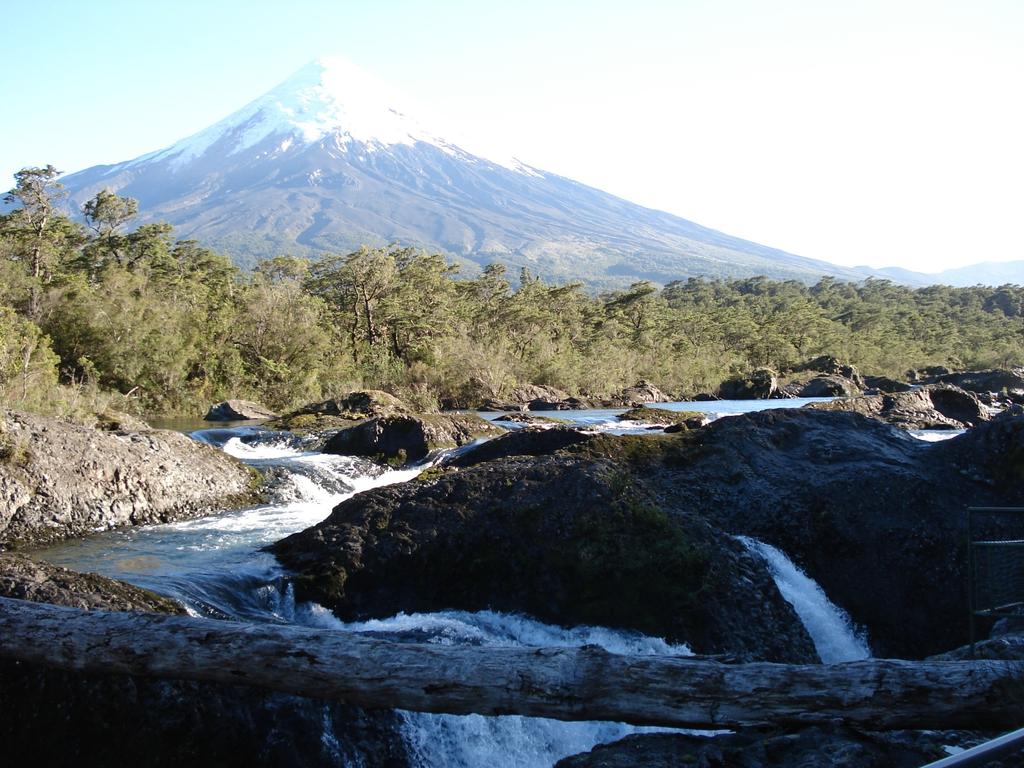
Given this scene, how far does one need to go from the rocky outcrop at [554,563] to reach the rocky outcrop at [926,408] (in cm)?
1550

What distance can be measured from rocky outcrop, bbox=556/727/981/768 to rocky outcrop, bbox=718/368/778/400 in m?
43.8

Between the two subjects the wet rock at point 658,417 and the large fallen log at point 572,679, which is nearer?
the large fallen log at point 572,679

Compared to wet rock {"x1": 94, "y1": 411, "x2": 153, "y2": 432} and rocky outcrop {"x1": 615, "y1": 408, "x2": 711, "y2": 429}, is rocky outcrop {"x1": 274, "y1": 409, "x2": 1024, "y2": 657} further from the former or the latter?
rocky outcrop {"x1": 615, "y1": 408, "x2": 711, "y2": 429}

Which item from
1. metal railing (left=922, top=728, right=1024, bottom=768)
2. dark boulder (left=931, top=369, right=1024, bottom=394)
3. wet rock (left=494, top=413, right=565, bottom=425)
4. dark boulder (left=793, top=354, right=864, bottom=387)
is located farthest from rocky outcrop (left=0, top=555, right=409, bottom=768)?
dark boulder (left=793, top=354, right=864, bottom=387)

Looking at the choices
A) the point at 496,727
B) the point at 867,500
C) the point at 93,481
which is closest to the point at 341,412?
the point at 93,481

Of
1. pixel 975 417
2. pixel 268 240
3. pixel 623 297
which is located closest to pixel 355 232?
pixel 268 240

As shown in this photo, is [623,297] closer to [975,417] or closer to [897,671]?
[975,417]

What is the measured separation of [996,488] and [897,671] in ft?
23.1

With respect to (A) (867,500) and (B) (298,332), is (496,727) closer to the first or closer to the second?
(A) (867,500)

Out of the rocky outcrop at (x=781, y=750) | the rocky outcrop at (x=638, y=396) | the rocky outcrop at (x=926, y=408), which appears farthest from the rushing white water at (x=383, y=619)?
the rocky outcrop at (x=638, y=396)

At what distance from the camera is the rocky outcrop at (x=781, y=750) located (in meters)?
3.59

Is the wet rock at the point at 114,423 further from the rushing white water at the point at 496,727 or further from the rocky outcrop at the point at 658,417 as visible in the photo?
the rocky outcrop at the point at 658,417

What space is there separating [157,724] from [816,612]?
600 centimetres

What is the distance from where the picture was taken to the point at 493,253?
605 feet
